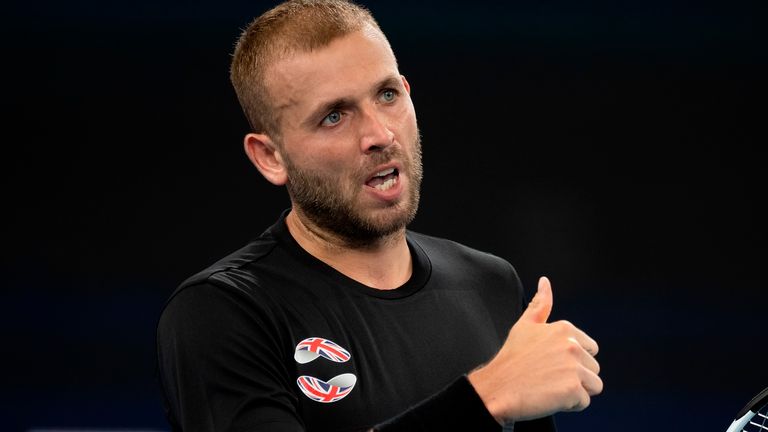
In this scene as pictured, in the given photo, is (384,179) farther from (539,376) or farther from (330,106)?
(539,376)

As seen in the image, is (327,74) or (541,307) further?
(327,74)

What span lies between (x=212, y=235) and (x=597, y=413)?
4.34 ft

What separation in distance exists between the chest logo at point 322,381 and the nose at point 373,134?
0.29 metres

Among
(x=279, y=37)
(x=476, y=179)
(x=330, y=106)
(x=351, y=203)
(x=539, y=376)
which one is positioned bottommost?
(x=539, y=376)

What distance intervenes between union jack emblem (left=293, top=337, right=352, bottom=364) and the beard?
0.19 metres

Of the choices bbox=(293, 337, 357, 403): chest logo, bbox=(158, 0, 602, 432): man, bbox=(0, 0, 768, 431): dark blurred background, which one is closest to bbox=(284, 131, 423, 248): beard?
bbox=(158, 0, 602, 432): man

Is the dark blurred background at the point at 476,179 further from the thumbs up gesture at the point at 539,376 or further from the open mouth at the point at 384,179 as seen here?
the thumbs up gesture at the point at 539,376

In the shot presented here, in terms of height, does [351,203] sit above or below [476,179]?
above

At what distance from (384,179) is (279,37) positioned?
262mm

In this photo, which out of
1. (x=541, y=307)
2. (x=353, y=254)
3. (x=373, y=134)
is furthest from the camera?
(x=353, y=254)

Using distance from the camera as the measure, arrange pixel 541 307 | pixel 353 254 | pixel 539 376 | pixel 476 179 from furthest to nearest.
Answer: pixel 476 179 → pixel 353 254 → pixel 541 307 → pixel 539 376

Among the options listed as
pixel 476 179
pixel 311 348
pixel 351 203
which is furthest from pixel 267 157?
pixel 476 179

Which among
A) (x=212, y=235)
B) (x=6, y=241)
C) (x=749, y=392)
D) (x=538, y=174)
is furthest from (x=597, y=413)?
(x=6, y=241)

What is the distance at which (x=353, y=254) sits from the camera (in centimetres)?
168
